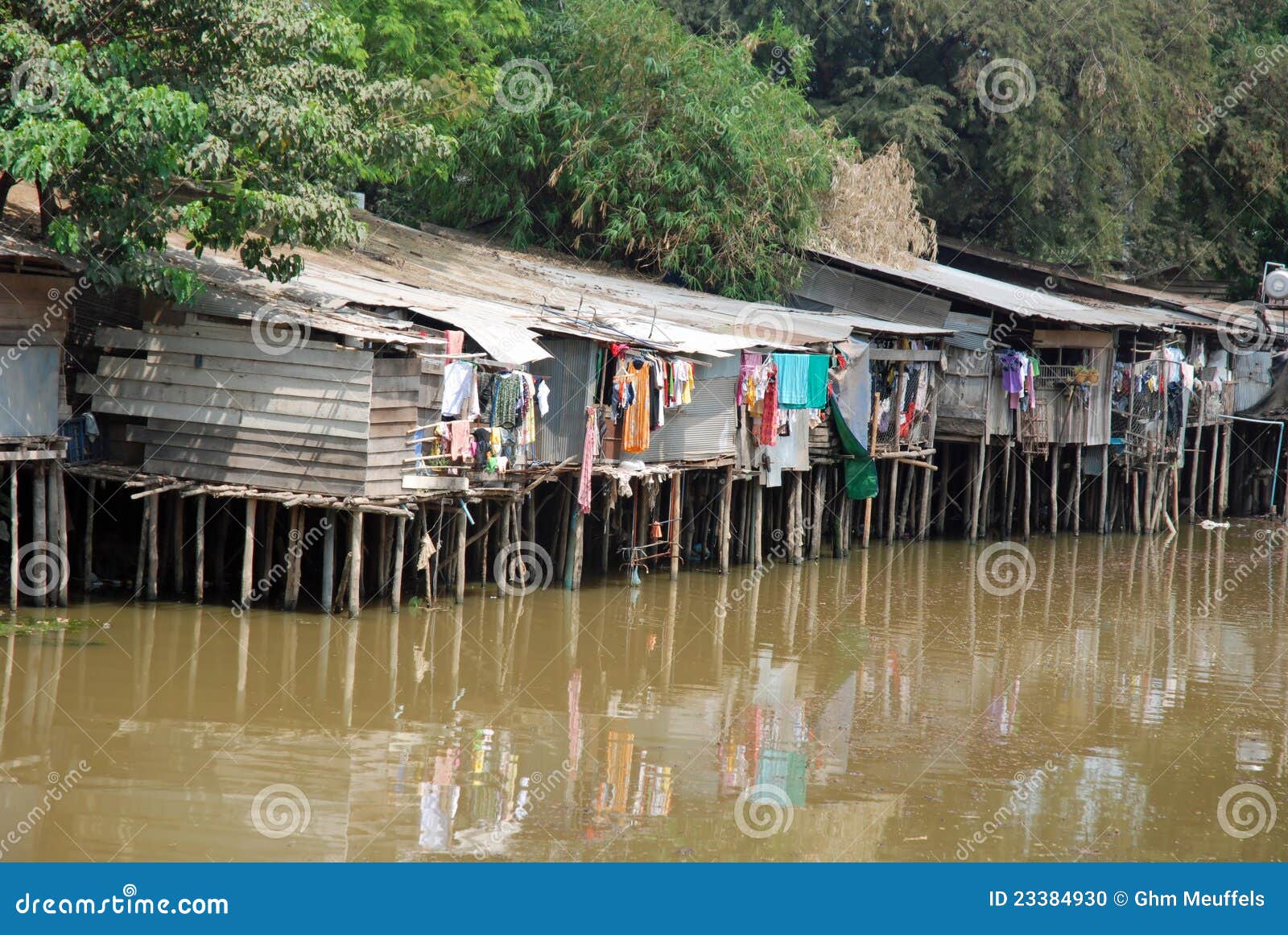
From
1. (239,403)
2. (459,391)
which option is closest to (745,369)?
(459,391)

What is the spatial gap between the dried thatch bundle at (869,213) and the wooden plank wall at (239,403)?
39.5 feet

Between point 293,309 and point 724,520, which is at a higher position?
point 293,309

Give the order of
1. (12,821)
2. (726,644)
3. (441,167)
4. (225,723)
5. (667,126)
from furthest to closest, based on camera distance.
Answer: (667,126) → (441,167) → (726,644) → (225,723) → (12,821)

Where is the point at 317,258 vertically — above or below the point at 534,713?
above

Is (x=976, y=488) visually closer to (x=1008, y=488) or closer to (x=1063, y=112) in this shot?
(x=1008, y=488)

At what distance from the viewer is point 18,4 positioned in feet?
39.0

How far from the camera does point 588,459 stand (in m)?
15.5

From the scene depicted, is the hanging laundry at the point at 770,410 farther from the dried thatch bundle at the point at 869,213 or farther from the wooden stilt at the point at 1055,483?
the wooden stilt at the point at 1055,483

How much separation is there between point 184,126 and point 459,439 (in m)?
3.91

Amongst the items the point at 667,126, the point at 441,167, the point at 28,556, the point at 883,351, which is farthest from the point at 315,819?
the point at 667,126

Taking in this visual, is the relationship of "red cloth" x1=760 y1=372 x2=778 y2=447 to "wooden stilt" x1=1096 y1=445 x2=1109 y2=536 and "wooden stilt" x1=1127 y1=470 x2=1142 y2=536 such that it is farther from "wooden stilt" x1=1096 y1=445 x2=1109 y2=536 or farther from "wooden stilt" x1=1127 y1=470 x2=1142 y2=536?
"wooden stilt" x1=1127 y1=470 x2=1142 y2=536

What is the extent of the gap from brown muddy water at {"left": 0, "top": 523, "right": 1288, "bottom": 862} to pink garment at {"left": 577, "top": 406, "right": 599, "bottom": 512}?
1.14 meters

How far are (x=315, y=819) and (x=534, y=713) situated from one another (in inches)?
118

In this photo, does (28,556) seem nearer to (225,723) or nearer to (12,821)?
(225,723)
